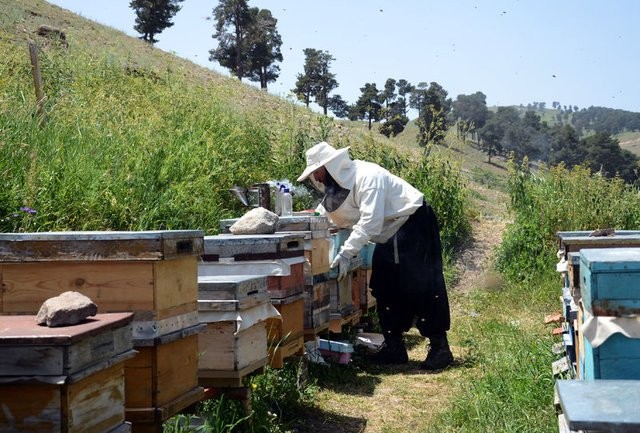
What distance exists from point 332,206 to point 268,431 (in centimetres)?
273

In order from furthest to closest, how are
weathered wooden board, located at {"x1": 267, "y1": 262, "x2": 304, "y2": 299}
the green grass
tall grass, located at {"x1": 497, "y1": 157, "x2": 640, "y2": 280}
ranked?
tall grass, located at {"x1": 497, "y1": 157, "x2": 640, "y2": 280}
the green grass
weathered wooden board, located at {"x1": 267, "y1": 262, "x2": 304, "y2": 299}

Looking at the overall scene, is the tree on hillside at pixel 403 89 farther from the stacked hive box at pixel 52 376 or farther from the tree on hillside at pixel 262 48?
the stacked hive box at pixel 52 376

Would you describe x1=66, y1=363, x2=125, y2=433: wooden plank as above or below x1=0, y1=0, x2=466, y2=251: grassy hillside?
below

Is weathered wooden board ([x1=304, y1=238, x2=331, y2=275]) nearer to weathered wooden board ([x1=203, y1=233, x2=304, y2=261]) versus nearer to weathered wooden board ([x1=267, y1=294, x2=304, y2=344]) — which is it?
weathered wooden board ([x1=267, y1=294, x2=304, y2=344])

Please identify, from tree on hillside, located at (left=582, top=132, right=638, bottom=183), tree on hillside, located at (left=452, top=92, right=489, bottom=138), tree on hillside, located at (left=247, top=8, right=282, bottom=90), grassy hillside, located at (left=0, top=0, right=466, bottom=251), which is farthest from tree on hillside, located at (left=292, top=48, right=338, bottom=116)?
tree on hillside, located at (left=452, top=92, right=489, bottom=138)

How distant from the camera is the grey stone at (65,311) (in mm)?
2670

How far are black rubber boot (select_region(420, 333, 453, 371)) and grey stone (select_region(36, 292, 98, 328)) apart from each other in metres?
4.45

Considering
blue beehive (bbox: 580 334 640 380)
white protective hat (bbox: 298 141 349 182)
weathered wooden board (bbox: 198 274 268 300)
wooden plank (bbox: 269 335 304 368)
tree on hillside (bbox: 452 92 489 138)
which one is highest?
tree on hillside (bbox: 452 92 489 138)

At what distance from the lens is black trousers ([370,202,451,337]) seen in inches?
267

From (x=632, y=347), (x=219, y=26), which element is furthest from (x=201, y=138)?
(x=219, y=26)

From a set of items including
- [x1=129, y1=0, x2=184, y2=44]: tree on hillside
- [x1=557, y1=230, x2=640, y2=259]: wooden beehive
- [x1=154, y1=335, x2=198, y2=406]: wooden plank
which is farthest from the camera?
[x1=129, y1=0, x2=184, y2=44]: tree on hillside

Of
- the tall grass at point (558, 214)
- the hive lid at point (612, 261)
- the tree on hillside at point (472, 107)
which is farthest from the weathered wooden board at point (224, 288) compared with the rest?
A: the tree on hillside at point (472, 107)

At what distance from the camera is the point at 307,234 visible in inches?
219

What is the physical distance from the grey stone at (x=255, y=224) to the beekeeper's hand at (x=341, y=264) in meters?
1.11
